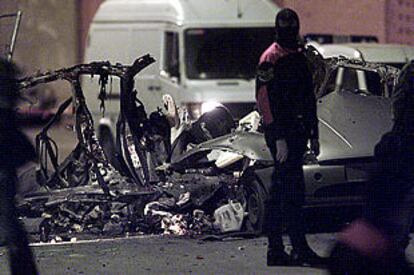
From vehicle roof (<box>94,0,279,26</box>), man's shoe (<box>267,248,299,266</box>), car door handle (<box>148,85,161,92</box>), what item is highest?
vehicle roof (<box>94,0,279,26</box>)

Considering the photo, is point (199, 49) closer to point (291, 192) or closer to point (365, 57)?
point (365, 57)

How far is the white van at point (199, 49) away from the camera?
53.8 ft

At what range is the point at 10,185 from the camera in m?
7.89

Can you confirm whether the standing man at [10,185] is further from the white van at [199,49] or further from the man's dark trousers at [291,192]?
the white van at [199,49]

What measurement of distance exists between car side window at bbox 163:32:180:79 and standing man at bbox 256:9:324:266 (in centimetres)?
740

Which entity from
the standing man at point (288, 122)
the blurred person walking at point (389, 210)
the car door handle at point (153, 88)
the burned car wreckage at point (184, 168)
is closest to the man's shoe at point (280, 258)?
the standing man at point (288, 122)

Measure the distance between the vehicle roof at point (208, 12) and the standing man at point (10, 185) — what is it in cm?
892

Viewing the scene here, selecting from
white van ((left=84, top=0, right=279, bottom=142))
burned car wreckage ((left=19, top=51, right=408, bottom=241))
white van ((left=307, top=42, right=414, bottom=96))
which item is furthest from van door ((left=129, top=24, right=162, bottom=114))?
burned car wreckage ((left=19, top=51, right=408, bottom=241))

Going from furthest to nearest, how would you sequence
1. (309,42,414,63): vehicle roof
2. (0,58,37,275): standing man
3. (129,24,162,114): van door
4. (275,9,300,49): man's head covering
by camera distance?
1. (309,42,414,63): vehicle roof
2. (129,24,162,114): van door
3. (275,9,300,49): man's head covering
4. (0,58,37,275): standing man

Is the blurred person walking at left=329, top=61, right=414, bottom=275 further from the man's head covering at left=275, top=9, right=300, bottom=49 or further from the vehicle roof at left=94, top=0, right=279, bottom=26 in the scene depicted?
the vehicle roof at left=94, top=0, right=279, bottom=26

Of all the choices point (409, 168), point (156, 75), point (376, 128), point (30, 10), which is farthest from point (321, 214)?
point (30, 10)

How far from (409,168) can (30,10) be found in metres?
15.9

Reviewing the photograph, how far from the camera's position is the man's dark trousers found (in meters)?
9.20

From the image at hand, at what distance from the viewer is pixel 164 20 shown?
17141 millimetres
